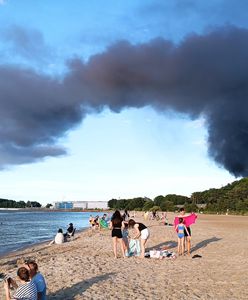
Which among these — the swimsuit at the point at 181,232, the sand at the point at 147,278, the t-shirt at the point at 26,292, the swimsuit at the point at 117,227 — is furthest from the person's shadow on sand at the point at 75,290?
the swimsuit at the point at 181,232

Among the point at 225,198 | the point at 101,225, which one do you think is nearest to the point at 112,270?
the point at 101,225

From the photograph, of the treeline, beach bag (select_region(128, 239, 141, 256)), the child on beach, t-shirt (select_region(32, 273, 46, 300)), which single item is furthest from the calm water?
the treeline

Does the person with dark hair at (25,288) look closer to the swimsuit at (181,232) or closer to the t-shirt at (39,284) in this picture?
the t-shirt at (39,284)

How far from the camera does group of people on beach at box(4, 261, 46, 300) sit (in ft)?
25.7

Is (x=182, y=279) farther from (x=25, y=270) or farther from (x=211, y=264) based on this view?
(x=25, y=270)

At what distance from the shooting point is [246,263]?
14.5 metres

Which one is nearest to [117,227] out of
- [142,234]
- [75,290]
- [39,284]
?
[142,234]

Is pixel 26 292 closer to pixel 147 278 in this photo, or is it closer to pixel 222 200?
pixel 147 278

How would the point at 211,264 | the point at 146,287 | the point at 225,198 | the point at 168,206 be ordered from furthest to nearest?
1. the point at 168,206
2. the point at 225,198
3. the point at 211,264
4. the point at 146,287

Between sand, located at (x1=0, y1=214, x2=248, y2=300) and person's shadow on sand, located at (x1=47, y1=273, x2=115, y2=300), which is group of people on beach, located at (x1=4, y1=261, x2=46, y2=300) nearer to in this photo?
person's shadow on sand, located at (x1=47, y1=273, x2=115, y2=300)

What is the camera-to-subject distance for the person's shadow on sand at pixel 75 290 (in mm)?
9375

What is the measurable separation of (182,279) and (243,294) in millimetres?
2034

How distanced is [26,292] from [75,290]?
234 cm

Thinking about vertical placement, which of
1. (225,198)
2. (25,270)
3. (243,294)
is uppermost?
(225,198)
